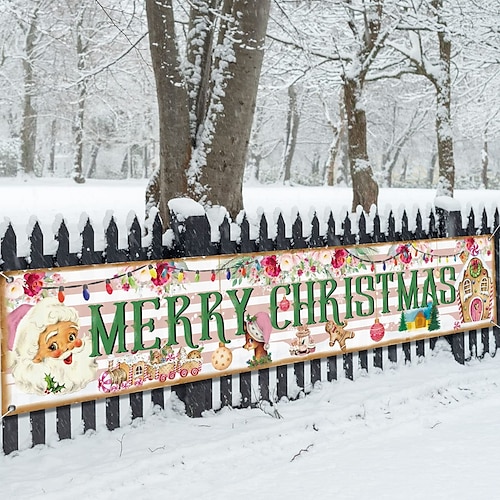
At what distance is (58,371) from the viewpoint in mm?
4328

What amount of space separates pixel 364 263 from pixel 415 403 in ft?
3.99

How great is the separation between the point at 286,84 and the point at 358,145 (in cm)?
363

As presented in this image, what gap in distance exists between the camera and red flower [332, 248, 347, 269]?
5.62 m

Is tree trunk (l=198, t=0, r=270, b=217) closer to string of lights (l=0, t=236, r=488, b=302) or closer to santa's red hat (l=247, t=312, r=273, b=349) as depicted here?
string of lights (l=0, t=236, r=488, b=302)

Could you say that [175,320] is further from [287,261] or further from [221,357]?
[287,261]

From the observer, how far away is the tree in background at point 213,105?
6164 millimetres

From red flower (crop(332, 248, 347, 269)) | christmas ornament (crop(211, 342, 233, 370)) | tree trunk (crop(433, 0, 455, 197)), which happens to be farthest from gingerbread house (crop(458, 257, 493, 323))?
tree trunk (crop(433, 0, 455, 197))

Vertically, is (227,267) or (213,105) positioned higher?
(213,105)

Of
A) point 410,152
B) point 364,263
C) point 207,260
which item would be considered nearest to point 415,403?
point 364,263

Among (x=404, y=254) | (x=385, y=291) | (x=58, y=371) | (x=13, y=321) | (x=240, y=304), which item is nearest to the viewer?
(x=13, y=321)

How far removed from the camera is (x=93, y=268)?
176 inches

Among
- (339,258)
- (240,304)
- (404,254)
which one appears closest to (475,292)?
(404,254)

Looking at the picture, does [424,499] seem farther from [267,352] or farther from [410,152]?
[410,152]

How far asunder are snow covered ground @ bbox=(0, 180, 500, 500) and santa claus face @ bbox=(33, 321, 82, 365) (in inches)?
23.0
